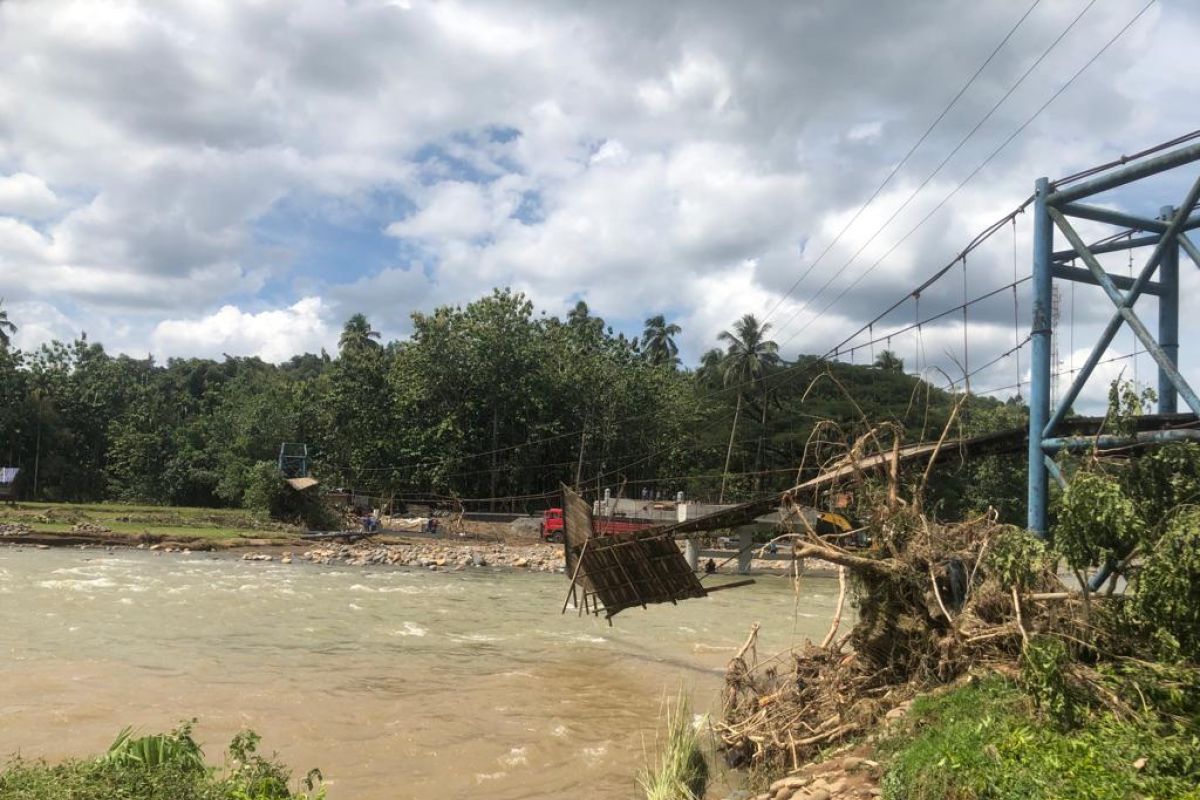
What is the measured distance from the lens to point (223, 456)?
62750 mm

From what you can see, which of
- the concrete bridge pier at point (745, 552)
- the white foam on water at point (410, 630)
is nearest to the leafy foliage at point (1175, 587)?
the concrete bridge pier at point (745, 552)

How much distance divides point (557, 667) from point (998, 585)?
34.6ft

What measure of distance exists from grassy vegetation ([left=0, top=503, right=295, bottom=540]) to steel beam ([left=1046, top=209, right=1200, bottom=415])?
3744 cm

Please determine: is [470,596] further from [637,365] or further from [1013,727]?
[637,365]

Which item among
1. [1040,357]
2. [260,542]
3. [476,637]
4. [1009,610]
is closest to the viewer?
[1009,610]

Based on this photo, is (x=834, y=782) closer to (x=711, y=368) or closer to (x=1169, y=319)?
(x=1169, y=319)

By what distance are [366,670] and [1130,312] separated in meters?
14.4

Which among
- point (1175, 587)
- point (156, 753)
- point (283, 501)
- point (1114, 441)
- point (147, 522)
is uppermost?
point (1114, 441)

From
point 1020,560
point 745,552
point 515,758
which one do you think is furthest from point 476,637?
point 1020,560

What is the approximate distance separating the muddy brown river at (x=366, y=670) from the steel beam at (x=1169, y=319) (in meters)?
8.27

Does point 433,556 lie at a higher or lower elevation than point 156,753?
lower

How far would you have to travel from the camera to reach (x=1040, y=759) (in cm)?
632

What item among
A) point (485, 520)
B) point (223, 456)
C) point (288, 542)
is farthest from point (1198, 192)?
point (223, 456)

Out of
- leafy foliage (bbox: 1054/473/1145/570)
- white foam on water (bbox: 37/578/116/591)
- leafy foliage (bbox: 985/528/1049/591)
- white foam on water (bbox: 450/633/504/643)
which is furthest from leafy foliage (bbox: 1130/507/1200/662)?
white foam on water (bbox: 37/578/116/591)
